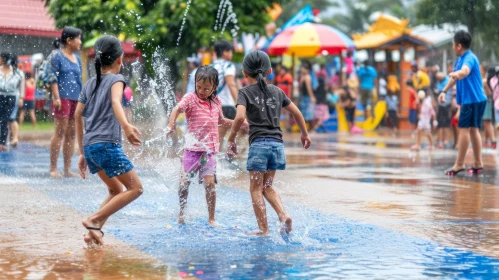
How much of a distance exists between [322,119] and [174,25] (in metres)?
6.55

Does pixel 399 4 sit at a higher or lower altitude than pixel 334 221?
higher

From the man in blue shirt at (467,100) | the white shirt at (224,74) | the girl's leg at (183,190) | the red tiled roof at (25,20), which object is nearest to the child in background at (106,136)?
the girl's leg at (183,190)

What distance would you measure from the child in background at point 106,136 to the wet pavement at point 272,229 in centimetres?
27

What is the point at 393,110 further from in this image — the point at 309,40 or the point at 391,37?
the point at 309,40

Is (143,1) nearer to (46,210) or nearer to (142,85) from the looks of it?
(142,85)

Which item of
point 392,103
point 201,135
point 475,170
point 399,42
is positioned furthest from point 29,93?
point 201,135

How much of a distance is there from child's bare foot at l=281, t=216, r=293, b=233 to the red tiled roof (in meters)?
25.2

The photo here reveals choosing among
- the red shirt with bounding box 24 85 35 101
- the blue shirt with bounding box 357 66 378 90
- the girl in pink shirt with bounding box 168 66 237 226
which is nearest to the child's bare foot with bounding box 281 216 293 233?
the girl in pink shirt with bounding box 168 66 237 226

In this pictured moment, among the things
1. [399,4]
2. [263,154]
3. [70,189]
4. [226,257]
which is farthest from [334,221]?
[399,4]

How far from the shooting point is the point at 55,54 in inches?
433

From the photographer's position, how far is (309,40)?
23438 mm

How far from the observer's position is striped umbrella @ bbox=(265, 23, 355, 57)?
23.4 metres

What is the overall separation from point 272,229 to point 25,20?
1060 inches

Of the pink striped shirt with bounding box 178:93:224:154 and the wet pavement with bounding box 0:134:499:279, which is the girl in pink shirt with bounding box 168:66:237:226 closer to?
the pink striped shirt with bounding box 178:93:224:154
